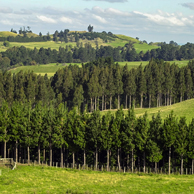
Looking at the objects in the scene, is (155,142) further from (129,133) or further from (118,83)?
(118,83)

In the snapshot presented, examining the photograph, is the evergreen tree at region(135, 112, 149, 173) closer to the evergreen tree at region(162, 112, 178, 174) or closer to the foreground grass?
the evergreen tree at region(162, 112, 178, 174)

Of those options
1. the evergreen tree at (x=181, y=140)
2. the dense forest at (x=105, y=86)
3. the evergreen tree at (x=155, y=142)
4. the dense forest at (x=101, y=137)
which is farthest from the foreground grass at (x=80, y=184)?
the dense forest at (x=105, y=86)

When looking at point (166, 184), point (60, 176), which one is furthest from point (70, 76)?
point (166, 184)

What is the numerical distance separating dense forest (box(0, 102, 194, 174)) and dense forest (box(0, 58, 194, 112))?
60.2 m

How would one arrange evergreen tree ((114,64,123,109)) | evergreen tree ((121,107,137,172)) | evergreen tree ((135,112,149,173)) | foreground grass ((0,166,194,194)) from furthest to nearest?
evergreen tree ((114,64,123,109)) < evergreen tree ((121,107,137,172)) < evergreen tree ((135,112,149,173)) < foreground grass ((0,166,194,194))

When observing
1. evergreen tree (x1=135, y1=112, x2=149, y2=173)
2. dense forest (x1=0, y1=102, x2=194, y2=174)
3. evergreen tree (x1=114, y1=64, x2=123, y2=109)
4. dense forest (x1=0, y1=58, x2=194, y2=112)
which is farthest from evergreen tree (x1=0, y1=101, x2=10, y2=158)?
evergreen tree (x1=114, y1=64, x2=123, y2=109)

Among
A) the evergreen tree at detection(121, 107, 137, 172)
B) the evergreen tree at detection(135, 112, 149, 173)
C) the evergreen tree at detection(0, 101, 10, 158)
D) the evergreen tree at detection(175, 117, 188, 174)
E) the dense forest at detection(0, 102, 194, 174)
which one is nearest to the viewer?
the evergreen tree at detection(175, 117, 188, 174)

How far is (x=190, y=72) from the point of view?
14675 cm

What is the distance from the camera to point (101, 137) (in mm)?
70875

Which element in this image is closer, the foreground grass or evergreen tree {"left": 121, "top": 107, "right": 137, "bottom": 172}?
the foreground grass

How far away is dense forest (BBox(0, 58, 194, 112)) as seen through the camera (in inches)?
5438

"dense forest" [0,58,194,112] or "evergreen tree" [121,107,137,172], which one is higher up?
"dense forest" [0,58,194,112]

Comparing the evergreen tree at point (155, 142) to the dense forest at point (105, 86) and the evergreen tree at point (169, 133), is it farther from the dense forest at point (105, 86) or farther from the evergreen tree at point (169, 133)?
the dense forest at point (105, 86)

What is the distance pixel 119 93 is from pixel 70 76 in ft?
80.8
